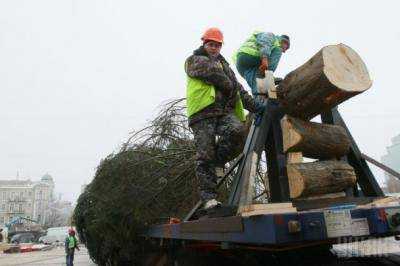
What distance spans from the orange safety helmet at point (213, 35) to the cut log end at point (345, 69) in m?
1.03

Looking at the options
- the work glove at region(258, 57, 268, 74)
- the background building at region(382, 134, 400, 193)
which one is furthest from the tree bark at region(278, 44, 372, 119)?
the background building at region(382, 134, 400, 193)

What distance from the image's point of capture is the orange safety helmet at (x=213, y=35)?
14.2 feet

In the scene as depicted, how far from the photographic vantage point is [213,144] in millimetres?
4281

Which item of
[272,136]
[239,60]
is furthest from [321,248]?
[239,60]

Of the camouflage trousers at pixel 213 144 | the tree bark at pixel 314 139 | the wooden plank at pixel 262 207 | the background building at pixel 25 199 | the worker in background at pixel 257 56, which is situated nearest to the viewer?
the wooden plank at pixel 262 207

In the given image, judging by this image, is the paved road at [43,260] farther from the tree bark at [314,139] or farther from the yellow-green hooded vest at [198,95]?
the tree bark at [314,139]

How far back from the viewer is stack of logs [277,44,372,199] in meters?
3.85

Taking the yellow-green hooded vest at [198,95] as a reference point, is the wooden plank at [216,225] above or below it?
below

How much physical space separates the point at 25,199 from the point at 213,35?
4348 inches

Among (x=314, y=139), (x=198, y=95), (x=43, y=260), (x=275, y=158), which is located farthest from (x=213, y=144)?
(x=43, y=260)

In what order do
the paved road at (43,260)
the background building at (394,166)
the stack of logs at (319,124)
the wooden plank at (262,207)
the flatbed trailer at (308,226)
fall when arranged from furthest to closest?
the background building at (394,166) < the paved road at (43,260) < the stack of logs at (319,124) < the wooden plank at (262,207) < the flatbed trailer at (308,226)

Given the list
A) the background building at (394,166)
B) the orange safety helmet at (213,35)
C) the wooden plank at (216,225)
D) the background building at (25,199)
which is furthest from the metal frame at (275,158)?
the background building at (25,199)

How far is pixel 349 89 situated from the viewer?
3.92m

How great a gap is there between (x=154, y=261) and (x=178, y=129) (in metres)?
2.22
